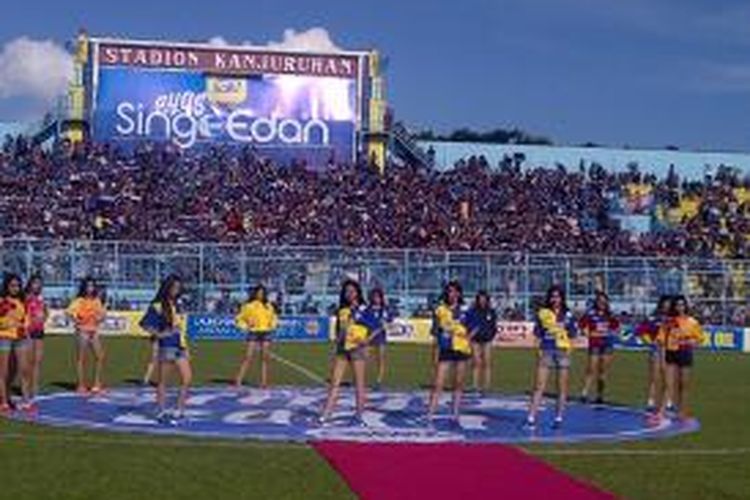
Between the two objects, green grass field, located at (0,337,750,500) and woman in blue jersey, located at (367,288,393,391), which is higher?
woman in blue jersey, located at (367,288,393,391)

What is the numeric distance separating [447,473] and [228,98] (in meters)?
48.3

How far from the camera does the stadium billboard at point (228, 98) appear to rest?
5997cm

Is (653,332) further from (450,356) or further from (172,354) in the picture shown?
(172,354)

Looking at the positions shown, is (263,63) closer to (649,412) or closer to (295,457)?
(649,412)

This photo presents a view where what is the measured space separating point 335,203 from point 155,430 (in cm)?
3965

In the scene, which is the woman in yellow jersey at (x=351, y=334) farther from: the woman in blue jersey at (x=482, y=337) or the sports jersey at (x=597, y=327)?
the sports jersey at (x=597, y=327)

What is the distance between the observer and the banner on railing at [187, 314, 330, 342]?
1703 inches

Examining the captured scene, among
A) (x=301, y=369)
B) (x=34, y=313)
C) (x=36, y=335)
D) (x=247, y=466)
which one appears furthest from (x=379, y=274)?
(x=247, y=466)

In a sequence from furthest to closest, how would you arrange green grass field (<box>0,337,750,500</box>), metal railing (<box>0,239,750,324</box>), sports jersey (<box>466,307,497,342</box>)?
metal railing (<box>0,239,750,324</box>)
sports jersey (<box>466,307,497,342</box>)
green grass field (<box>0,337,750,500</box>)

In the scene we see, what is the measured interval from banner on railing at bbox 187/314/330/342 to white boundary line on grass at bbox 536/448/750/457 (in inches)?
1069

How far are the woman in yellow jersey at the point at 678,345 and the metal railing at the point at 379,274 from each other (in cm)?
2238

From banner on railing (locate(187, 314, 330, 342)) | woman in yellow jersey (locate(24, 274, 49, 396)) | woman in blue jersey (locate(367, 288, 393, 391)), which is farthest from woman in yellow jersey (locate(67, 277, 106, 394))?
banner on railing (locate(187, 314, 330, 342))

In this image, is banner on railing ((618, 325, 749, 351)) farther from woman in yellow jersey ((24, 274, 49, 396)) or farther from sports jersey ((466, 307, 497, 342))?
woman in yellow jersey ((24, 274, 49, 396))

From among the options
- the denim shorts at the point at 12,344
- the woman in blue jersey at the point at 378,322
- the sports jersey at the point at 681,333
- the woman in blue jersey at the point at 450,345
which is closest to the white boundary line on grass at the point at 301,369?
the woman in blue jersey at the point at 378,322
